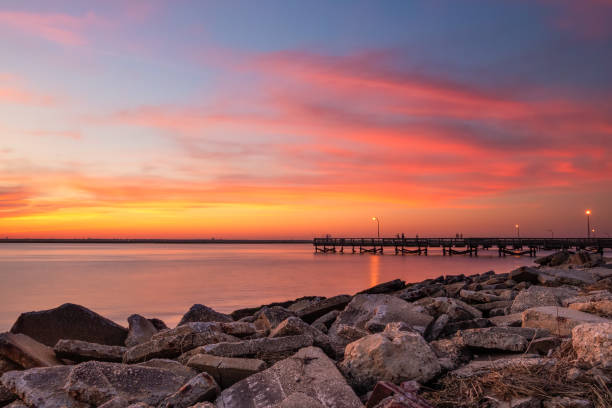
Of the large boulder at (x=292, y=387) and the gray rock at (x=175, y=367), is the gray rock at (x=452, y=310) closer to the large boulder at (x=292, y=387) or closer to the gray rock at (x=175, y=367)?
the large boulder at (x=292, y=387)

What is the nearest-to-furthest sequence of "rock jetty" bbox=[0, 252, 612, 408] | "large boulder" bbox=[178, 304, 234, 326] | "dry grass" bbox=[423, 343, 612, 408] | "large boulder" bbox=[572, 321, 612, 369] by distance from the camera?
"dry grass" bbox=[423, 343, 612, 408] < "rock jetty" bbox=[0, 252, 612, 408] < "large boulder" bbox=[572, 321, 612, 369] < "large boulder" bbox=[178, 304, 234, 326]

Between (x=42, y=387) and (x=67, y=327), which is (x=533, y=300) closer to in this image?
(x=42, y=387)

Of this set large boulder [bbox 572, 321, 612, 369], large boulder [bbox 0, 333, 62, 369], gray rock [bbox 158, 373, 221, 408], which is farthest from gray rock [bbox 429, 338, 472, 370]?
large boulder [bbox 0, 333, 62, 369]

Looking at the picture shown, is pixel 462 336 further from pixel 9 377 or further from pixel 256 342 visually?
pixel 9 377

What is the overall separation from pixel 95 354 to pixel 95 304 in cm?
2106

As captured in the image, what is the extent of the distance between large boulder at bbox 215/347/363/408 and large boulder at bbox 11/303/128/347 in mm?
4193

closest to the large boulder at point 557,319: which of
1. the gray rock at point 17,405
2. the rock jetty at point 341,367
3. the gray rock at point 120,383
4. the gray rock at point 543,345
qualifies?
the rock jetty at point 341,367

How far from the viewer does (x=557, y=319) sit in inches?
207

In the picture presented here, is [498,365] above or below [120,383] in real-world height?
above

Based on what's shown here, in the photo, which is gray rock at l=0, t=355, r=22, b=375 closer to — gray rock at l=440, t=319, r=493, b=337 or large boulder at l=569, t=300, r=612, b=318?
gray rock at l=440, t=319, r=493, b=337

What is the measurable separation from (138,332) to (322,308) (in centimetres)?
329

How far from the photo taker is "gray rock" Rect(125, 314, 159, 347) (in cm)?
743

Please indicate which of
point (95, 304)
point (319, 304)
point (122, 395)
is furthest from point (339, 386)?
point (95, 304)

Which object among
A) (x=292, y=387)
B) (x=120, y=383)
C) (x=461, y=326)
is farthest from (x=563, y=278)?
(x=120, y=383)
